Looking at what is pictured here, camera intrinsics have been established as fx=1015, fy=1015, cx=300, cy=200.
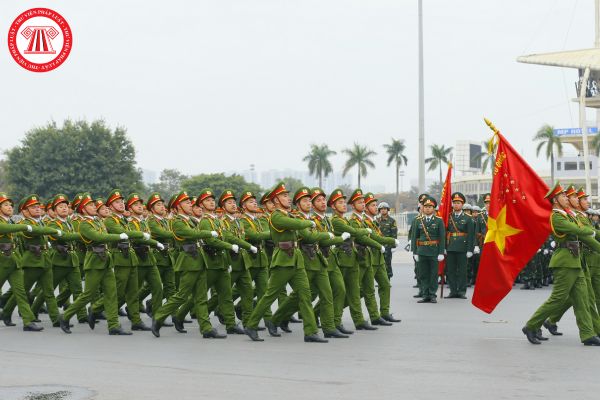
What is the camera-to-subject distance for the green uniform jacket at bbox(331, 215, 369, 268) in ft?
41.3

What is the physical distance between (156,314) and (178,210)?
51.0 inches

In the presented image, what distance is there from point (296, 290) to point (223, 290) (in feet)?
3.97

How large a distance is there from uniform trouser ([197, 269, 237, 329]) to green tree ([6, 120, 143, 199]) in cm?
4745

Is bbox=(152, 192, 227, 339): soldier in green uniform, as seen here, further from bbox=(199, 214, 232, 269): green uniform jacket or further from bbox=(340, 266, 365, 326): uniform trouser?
bbox=(340, 266, 365, 326): uniform trouser

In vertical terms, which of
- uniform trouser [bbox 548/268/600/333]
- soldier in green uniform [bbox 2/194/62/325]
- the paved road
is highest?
soldier in green uniform [bbox 2/194/62/325]

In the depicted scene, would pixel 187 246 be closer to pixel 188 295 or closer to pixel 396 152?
pixel 188 295

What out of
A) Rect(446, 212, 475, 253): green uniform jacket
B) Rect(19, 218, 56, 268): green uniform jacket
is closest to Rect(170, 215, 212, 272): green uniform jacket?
Rect(19, 218, 56, 268): green uniform jacket

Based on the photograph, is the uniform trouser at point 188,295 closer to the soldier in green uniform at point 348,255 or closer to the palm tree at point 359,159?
A: the soldier in green uniform at point 348,255

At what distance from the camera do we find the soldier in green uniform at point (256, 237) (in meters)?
13.1

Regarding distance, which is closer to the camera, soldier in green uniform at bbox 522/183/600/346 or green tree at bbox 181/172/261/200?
soldier in green uniform at bbox 522/183/600/346

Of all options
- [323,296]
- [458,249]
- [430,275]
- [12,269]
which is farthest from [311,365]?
[458,249]

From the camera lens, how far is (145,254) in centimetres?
1310

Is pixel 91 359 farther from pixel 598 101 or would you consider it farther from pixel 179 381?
pixel 598 101

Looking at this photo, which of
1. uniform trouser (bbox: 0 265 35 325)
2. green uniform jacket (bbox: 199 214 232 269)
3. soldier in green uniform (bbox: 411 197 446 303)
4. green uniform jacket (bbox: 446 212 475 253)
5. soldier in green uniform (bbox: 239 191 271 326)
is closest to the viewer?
green uniform jacket (bbox: 199 214 232 269)
